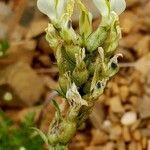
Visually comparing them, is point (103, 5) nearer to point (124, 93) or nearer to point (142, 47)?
point (124, 93)

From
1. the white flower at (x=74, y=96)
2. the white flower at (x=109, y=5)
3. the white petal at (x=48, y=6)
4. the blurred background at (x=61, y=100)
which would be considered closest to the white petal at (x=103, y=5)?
the white flower at (x=109, y=5)

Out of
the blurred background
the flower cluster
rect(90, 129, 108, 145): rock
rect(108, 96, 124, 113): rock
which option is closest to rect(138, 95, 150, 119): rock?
the blurred background

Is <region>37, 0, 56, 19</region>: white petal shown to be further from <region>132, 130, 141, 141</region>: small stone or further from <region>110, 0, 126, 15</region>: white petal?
<region>132, 130, 141, 141</region>: small stone

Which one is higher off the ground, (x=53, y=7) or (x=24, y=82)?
(x=53, y=7)

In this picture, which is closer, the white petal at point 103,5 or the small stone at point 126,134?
the white petal at point 103,5

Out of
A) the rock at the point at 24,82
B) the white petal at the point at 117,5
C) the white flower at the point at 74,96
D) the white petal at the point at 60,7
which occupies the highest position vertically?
the white petal at the point at 60,7

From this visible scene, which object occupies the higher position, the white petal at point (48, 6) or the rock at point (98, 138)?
the white petal at point (48, 6)

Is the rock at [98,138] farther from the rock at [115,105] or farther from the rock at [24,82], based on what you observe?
the rock at [24,82]

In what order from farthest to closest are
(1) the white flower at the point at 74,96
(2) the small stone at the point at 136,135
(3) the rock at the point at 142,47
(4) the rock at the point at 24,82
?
(3) the rock at the point at 142,47 < (4) the rock at the point at 24,82 < (2) the small stone at the point at 136,135 < (1) the white flower at the point at 74,96

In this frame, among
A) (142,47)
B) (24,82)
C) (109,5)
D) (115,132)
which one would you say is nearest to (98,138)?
(115,132)
